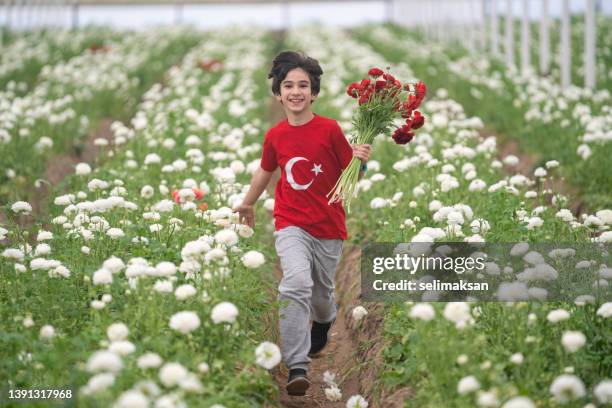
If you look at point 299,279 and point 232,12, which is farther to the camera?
point 232,12

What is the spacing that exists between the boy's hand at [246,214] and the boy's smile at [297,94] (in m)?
0.61

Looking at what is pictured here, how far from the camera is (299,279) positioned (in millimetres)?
3994

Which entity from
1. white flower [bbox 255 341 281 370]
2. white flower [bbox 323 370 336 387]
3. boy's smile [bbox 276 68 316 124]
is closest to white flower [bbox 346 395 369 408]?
white flower [bbox 323 370 336 387]

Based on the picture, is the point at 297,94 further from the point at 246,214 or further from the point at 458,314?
the point at 458,314

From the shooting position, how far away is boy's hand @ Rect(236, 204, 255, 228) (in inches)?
181

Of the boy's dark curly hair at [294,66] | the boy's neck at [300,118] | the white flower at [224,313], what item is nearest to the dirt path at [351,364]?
the white flower at [224,313]

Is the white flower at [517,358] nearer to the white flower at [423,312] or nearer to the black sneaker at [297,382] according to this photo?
the white flower at [423,312]

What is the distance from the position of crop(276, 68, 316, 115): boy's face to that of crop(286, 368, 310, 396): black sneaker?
1386mm

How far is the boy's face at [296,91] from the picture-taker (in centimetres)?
425

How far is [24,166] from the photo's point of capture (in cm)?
773

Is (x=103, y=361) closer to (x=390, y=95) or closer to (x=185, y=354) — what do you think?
(x=185, y=354)

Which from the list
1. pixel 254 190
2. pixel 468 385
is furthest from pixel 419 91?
pixel 468 385

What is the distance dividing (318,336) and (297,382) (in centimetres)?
83

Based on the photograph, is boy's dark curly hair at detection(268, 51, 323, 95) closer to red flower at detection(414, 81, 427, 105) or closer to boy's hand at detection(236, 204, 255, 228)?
red flower at detection(414, 81, 427, 105)
